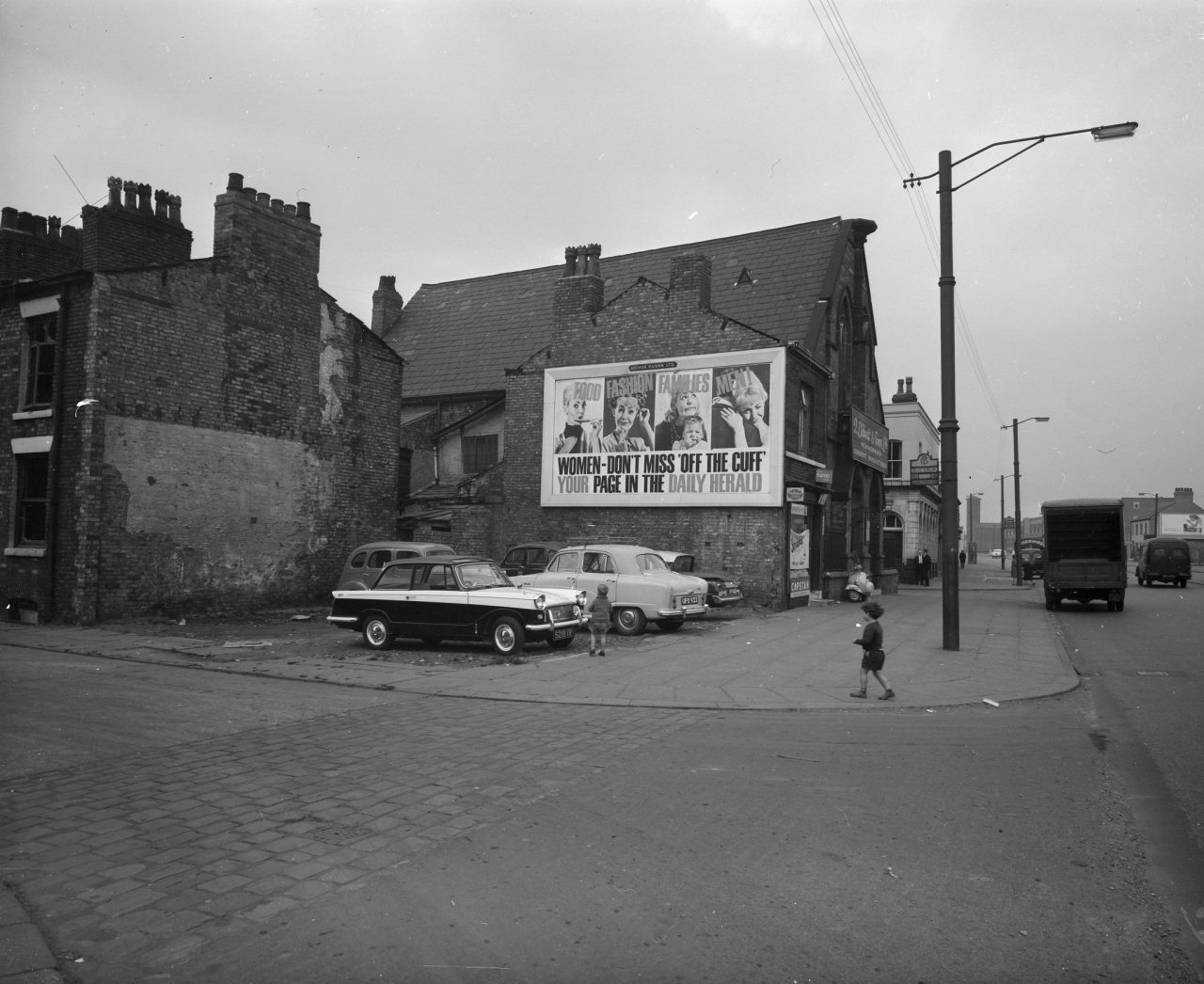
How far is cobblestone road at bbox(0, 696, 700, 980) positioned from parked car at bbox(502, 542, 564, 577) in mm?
10142

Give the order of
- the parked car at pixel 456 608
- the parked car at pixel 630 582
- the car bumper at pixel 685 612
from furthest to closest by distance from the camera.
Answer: the parked car at pixel 630 582, the car bumper at pixel 685 612, the parked car at pixel 456 608

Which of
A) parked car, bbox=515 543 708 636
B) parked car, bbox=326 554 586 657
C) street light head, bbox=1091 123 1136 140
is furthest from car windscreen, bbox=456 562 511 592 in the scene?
street light head, bbox=1091 123 1136 140

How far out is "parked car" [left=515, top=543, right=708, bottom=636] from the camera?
672 inches

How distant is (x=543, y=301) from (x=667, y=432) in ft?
41.8

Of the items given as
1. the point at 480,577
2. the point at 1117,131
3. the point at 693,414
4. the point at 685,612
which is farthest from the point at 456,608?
the point at 1117,131

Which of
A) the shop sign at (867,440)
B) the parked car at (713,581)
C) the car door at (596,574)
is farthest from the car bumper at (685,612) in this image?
the shop sign at (867,440)

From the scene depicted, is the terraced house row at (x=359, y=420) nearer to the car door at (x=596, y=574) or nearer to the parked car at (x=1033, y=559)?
the car door at (x=596, y=574)

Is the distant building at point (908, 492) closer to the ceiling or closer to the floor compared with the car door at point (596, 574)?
closer to the ceiling

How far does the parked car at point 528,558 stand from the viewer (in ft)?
62.7

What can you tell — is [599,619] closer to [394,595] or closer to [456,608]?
[456,608]

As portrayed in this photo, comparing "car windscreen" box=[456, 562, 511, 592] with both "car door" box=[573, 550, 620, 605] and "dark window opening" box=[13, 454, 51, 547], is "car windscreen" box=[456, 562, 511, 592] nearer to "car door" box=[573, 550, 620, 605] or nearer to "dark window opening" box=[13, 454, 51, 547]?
"car door" box=[573, 550, 620, 605]

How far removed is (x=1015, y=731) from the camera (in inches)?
341

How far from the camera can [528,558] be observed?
19.6 m

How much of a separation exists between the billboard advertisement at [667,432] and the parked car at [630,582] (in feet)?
17.3
